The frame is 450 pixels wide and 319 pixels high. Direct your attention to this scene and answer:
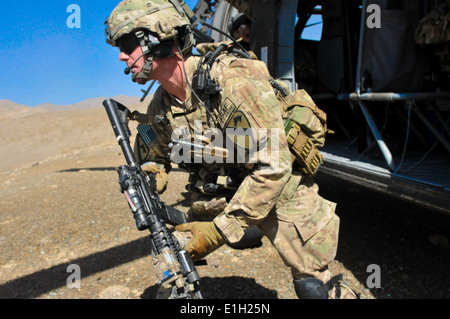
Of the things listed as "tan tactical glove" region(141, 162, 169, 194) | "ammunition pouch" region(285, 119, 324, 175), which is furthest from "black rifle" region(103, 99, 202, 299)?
"ammunition pouch" region(285, 119, 324, 175)

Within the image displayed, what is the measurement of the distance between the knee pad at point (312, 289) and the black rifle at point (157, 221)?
→ 0.59m

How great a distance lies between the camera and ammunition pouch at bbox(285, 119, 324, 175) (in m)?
1.92

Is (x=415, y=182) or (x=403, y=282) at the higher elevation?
(x=415, y=182)

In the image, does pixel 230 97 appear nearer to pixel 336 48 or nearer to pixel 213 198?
pixel 213 198

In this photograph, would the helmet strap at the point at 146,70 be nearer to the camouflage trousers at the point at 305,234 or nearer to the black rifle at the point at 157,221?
the black rifle at the point at 157,221

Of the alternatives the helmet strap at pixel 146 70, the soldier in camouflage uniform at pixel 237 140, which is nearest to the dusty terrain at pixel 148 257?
the soldier in camouflage uniform at pixel 237 140

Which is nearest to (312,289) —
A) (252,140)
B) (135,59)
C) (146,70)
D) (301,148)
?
(301,148)

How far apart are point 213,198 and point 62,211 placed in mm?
3544

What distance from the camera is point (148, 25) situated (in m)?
1.94

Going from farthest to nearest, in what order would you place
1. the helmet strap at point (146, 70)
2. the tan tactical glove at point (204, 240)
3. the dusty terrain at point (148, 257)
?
the dusty terrain at point (148, 257), the helmet strap at point (146, 70), the tan tactical glove at point (204, 240)

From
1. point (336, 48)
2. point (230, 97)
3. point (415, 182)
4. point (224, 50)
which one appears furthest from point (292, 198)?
point (336, 48)

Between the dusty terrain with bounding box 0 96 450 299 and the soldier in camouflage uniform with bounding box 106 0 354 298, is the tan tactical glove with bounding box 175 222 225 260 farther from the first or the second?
the dusty terrain with bounding box 0 96 450 299

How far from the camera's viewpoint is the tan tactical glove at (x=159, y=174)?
2.28 meters

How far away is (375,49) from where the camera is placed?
3066mm
